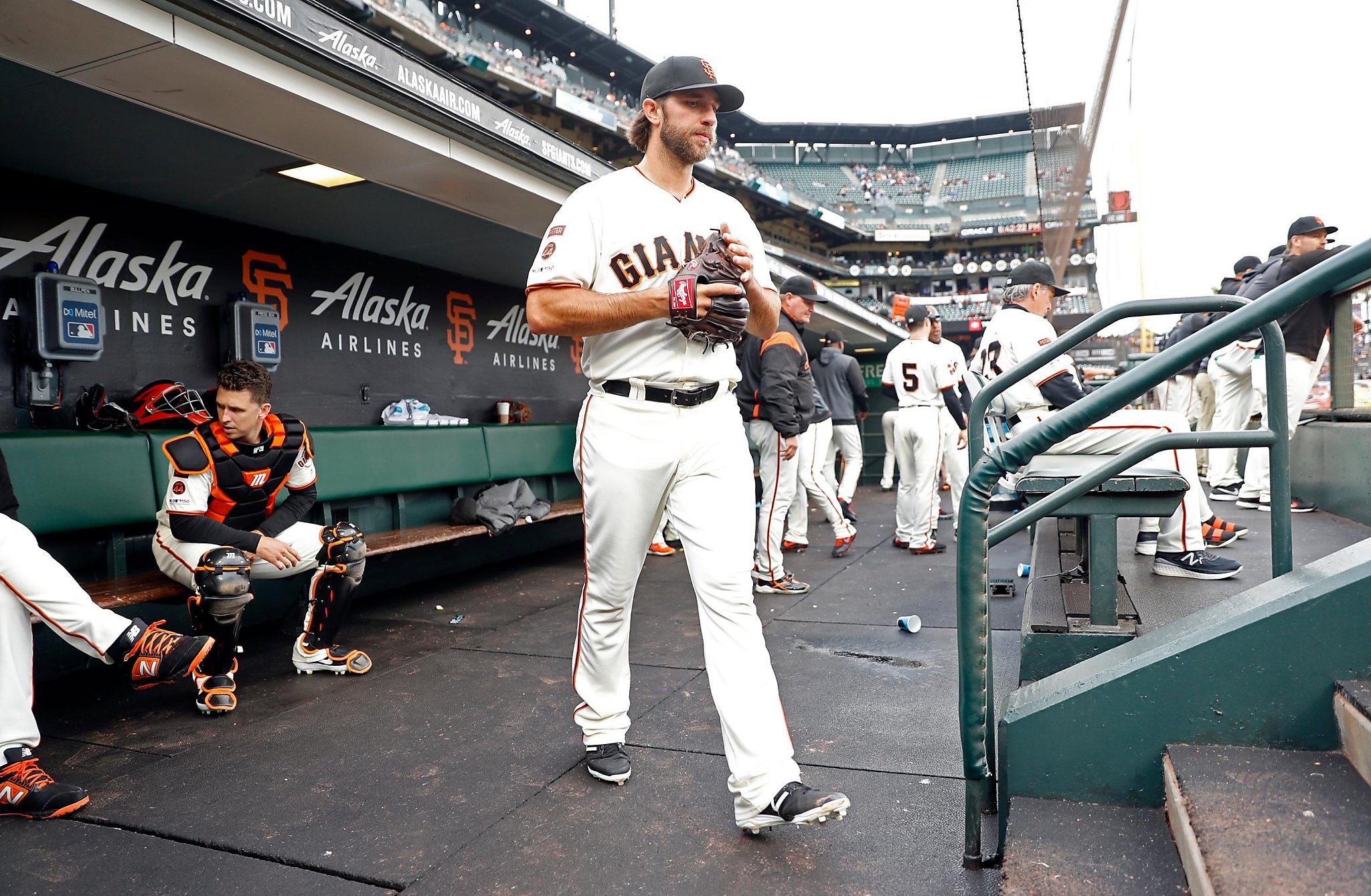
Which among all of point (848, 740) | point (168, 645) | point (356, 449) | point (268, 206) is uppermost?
point (268, 206)

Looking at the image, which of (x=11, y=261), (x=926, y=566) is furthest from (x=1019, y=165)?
(x=11, y=261)

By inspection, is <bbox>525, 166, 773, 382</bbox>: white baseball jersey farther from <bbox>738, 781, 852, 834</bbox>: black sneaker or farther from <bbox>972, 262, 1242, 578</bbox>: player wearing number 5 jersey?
<bbox>972, 262, 1242, 578</bbox>: player wearing number 5 jersey

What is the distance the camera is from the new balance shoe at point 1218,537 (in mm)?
4789

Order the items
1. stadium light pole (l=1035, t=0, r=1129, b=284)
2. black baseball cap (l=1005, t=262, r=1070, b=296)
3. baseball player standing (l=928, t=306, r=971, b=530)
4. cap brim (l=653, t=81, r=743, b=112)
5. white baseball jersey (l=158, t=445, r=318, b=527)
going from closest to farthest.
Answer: cap brim (l=653, t=81, r=743, b=112)
white baseball jersey (l=158, t=445, r=318, b=527)
black baseball cap (l=1005, t=262, r=1070, b=296)
baseball player standing (l=928, t=306, r=971, b=530)
stadium light pole (l=1035, t=0, r=1129, b=284)

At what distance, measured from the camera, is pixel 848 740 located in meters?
2.83

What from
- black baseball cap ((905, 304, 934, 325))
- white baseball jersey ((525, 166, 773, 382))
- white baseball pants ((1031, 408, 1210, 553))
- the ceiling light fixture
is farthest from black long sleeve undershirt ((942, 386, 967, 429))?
white baseball jersey ((525, 166, 773, 382))

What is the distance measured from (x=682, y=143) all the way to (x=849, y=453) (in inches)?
261

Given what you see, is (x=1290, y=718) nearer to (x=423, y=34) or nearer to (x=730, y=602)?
(x=730, y=602)

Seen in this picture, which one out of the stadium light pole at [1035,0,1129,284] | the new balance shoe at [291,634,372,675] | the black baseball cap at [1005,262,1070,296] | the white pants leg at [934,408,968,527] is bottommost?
the new balance shoe at [291,634,372,675]

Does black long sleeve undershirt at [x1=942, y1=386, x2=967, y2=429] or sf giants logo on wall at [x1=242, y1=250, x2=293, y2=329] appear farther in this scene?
black long sleeve undershirt at [x1=942, y1=386, x2=967, y2=429]

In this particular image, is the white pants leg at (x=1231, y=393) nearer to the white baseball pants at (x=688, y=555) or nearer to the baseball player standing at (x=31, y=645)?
the white baseball pants at (x=688, y=555)

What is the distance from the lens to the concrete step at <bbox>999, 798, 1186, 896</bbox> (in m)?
1.58

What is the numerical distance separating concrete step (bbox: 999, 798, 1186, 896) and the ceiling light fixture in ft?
13.8

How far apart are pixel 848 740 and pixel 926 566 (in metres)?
3.59
